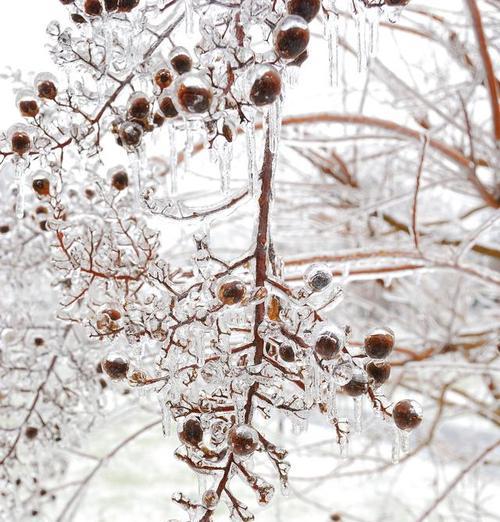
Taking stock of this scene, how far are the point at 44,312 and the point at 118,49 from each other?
116cm

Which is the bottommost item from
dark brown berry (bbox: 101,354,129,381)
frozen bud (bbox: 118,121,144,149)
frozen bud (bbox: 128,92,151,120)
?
dark brown berry (bbox: 101,354,129,381)

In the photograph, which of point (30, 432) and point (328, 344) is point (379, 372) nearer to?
point (328, 344)

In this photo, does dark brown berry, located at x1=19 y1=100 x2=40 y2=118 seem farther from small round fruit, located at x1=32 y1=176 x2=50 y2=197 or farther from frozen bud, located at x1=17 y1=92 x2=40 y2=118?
small round fruit, located at x1=32 y1=176 x2=50 y2=197

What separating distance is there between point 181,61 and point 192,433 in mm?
340

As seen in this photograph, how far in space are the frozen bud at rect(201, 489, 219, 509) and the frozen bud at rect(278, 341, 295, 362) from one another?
14cm

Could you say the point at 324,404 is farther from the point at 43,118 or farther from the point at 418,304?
the point at 418,304

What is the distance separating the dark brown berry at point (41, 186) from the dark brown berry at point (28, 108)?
0.38 ft

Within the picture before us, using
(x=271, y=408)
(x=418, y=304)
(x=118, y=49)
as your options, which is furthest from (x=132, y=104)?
(x=418, y=304)

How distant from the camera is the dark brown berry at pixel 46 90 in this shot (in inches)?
29.0

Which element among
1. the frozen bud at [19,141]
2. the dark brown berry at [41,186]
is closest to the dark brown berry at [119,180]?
the dark brown berry at [41,186]

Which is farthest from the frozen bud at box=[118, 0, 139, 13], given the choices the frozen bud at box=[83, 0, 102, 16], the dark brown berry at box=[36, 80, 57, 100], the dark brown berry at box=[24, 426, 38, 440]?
the dark brown berry at box=[24, 426, 38, 440]

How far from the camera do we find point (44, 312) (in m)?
1.73

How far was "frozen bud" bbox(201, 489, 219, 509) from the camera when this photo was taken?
57 cm

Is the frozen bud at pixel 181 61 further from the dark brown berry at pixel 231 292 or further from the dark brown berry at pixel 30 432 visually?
the dark brown berry at pixel 30 432
